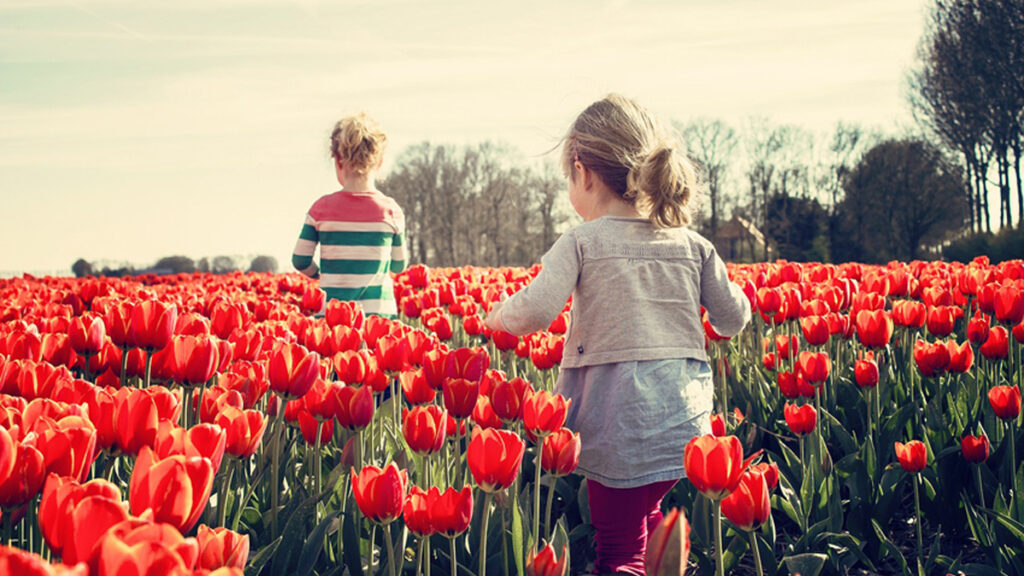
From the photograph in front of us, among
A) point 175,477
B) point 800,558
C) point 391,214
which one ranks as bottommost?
point 800,558

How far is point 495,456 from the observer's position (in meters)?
A: 1.95

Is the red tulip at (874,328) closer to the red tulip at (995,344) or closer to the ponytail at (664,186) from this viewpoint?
the red tulip at (995,344)

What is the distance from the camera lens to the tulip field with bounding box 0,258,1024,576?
4.45ft

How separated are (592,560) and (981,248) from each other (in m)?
22.1

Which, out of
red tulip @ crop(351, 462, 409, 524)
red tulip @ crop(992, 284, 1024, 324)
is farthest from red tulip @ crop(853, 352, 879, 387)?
red tulip @ crop(351, 462, 409, 524)

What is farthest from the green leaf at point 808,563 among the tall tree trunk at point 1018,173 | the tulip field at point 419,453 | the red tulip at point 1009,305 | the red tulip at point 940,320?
the tall tree trunk at point 1018,173

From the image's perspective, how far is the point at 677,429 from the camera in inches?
115

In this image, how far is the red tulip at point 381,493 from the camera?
181 cm

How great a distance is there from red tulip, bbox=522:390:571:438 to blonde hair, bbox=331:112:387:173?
3464mm

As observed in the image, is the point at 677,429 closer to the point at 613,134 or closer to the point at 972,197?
the point at 613,134

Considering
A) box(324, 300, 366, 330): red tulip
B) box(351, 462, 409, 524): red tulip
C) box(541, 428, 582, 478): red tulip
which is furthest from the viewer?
box(324, 300, 366, 330): red tulip

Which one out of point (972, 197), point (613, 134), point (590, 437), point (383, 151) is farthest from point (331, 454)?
point (972, 197)

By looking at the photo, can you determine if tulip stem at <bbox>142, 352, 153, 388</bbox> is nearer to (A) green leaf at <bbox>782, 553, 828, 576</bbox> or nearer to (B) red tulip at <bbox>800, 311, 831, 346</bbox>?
(A) green leaf at <bbox>782, 553, 828, 576</bbox>

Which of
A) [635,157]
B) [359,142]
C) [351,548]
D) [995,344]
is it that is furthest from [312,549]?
[359,142]
